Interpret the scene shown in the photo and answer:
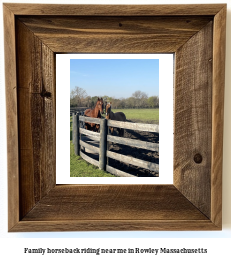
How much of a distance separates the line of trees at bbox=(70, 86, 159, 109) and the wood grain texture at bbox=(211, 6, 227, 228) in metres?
0.14

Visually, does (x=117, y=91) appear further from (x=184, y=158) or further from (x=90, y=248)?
(x=90, y=248)

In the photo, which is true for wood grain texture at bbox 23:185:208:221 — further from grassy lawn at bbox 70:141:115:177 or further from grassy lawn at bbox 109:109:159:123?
grassy lawn at bbox 109:109:159:123

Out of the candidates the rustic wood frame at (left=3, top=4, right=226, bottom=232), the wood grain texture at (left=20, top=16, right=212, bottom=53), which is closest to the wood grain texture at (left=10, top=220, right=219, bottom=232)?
the rustic wood frame at (left=3, top=4, right=226, bottom=232)

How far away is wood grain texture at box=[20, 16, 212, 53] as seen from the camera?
2.01ft

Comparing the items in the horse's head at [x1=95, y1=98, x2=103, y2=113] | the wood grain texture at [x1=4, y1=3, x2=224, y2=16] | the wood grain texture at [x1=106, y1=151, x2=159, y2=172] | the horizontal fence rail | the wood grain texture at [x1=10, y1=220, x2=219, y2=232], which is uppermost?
the wood grain texture at [x1=4, y1=3, x2=224, y2=16]

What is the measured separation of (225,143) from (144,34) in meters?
0.34

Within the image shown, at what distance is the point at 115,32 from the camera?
2.02ft

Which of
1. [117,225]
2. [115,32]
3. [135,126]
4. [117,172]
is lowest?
[117,225]

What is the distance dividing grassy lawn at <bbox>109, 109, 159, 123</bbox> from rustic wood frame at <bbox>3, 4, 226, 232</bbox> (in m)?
0.06

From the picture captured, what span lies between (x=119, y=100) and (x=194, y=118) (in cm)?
19

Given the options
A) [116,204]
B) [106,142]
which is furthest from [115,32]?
[116,204]

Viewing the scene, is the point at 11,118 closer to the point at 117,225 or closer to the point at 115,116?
the point at 115,116

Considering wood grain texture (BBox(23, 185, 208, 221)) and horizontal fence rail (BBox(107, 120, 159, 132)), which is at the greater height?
horizontal fence rail (BBox(107, 120, 159, 132))

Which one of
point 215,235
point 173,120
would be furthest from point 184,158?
point 215,235
